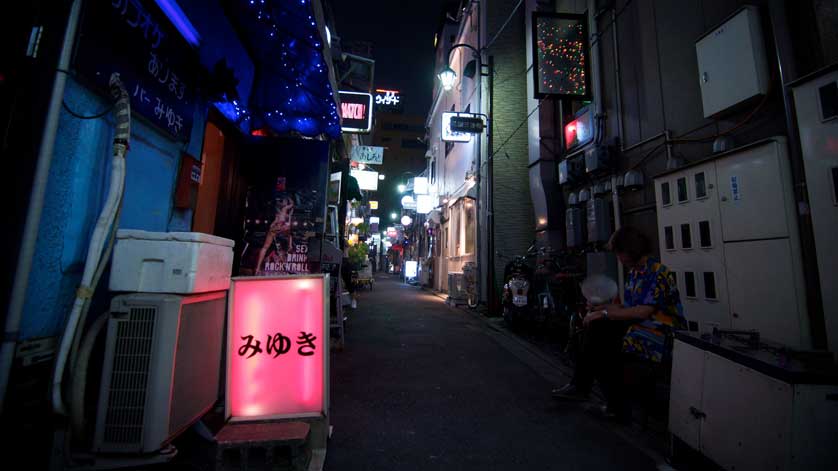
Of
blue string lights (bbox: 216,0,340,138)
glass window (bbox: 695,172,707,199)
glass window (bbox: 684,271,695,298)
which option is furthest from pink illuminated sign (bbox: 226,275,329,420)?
glass window (bbox: 695,172,707,199)

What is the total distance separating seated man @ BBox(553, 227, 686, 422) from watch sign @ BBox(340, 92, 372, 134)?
31.3 feet

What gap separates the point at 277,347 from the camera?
2703 millimetres

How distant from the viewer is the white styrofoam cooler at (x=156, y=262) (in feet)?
7.52

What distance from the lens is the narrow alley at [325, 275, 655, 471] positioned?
2580 mm

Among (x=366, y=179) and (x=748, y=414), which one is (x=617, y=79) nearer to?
(x=748, y=414)

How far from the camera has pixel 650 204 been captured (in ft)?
21.7

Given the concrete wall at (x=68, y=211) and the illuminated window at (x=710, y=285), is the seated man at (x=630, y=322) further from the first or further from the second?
the concrete wall at (x=68, y=211)

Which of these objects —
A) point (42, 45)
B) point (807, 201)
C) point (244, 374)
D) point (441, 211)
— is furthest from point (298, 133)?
point (441, 211)

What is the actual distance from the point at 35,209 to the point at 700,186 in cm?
776

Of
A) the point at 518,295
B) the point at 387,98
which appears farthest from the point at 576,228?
the point at 387,98

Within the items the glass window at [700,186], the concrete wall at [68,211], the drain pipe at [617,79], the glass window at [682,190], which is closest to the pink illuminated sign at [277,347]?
the concrete wall at [68,211]

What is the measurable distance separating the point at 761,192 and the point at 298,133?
25.3 feet

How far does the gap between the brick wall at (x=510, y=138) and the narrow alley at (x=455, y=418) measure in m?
6.23

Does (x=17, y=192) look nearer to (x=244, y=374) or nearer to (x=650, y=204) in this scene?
(x=244, y=374)
